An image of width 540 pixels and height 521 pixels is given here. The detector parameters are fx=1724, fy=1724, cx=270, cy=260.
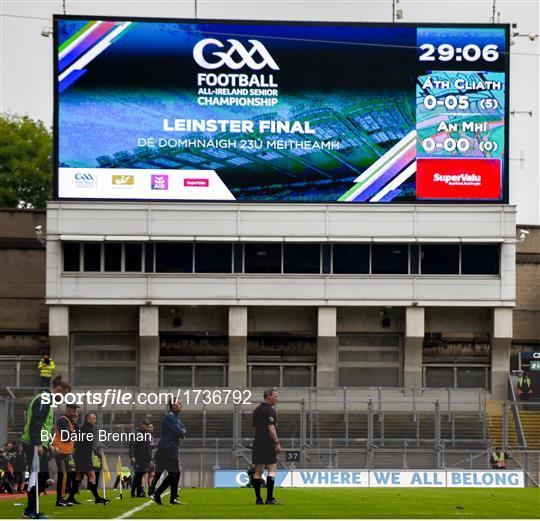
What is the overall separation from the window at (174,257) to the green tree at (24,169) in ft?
110

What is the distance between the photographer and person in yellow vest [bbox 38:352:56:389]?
5978cm

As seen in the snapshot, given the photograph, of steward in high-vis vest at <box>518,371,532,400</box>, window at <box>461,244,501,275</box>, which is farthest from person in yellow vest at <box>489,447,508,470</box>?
window at <box>461,244,501,275</box>

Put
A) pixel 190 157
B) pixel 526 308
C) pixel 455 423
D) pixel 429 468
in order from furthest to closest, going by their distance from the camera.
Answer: pixel 526 308
pixel 190 157
pixel 455 423
pixel 429 468

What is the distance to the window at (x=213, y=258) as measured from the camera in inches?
2426

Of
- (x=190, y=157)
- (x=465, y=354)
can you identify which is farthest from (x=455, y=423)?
(x=190, y=157)

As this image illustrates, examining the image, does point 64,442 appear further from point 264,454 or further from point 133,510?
point 264,454

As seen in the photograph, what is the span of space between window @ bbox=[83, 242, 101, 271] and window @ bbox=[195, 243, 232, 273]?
3.50 metres

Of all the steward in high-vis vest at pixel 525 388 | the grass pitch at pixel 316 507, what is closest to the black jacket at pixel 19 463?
the grass pitch at pixel 316 507

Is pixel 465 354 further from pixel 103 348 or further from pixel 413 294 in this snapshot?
pixel 103 348

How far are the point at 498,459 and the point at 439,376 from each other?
48.6 ft

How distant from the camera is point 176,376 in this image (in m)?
62.3

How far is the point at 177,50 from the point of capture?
6025cm

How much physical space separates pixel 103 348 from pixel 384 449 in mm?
16748

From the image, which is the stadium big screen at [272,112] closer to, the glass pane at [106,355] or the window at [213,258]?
the window at [213,258]
